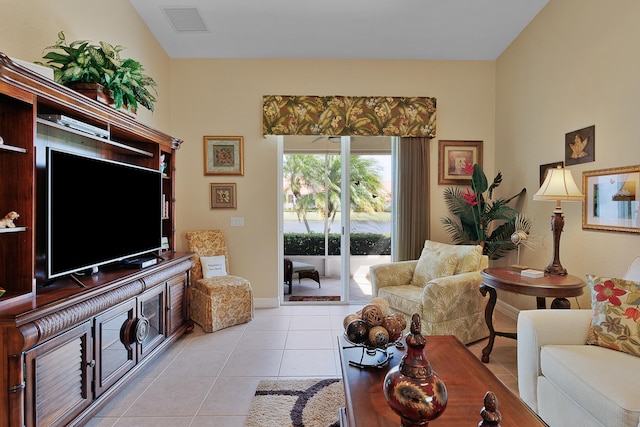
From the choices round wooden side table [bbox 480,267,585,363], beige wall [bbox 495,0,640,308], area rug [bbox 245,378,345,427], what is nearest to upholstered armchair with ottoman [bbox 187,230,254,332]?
area rug [bbox 245,378,345,427]

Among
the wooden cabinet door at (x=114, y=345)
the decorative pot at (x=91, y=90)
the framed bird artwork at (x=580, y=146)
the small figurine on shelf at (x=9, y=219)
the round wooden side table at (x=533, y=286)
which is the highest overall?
the decorative pot at (x=91, y=90)

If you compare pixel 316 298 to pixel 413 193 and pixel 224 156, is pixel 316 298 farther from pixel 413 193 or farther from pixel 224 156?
pixel 224 156

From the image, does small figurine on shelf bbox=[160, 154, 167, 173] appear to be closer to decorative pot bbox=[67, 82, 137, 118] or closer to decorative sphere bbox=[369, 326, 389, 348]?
decorative pot bbox=[67, 82, 137, 118]

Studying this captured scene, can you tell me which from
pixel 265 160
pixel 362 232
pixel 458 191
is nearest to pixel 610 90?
pixel 458 191

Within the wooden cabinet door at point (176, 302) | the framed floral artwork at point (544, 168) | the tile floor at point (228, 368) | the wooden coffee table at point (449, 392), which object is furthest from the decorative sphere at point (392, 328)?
the framed floral artwork at point (544, 168)

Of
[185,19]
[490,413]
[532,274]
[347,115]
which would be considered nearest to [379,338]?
[490,413]

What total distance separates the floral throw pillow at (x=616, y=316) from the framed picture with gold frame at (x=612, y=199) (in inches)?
26.5

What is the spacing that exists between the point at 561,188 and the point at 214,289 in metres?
3.18

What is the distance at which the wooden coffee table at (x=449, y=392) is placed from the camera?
4.16ft

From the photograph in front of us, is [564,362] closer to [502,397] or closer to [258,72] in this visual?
[502,397]

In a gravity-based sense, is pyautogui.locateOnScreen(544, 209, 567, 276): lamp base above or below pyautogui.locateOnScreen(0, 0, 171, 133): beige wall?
below

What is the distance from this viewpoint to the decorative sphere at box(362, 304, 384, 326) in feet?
5.60

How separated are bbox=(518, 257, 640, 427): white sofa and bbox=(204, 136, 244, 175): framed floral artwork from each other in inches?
132

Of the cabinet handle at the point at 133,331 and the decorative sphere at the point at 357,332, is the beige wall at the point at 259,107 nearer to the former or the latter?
the cabinet handle at the point at 133,331
